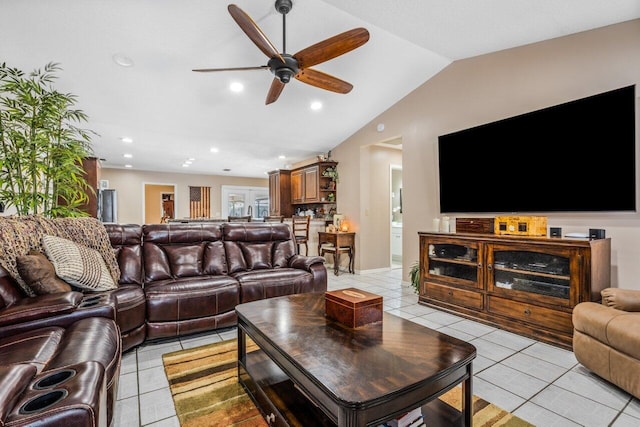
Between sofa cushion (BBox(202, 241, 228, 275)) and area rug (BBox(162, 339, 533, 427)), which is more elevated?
sofa cushion (BBox(202, 241, 228, 275))

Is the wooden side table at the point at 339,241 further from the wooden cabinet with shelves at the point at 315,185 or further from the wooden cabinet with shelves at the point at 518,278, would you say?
the wooden cabinet with shelves at the point at 518,278

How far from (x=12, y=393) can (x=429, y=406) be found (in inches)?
64.8

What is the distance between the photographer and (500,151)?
11.0 feet

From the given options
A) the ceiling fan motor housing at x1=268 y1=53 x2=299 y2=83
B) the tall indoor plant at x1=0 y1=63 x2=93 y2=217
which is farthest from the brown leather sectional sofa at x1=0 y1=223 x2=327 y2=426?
the ceiling fan motor housing at x1=268 y1=53 x2=299 y2=83

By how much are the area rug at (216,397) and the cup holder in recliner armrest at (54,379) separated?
75 centimetres

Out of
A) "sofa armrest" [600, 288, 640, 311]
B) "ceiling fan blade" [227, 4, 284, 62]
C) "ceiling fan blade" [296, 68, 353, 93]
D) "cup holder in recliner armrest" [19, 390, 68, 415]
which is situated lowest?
"sofa armrest" [600, 288, 640, 311]

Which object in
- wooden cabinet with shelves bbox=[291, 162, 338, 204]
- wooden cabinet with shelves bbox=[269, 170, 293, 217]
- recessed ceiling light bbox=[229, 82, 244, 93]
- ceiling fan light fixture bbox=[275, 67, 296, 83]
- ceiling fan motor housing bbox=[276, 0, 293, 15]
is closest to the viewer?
ceiling fan light fixture bbox=[275, 67, 296, 83]

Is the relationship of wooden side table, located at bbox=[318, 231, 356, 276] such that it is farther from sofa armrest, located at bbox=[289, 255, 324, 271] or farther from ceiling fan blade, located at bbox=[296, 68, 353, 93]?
ceiling fan blade, located at bbox=[296, 68, 353, 93]

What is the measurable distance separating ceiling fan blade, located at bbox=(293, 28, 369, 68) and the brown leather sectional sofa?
195cm

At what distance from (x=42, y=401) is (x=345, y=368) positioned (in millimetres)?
975

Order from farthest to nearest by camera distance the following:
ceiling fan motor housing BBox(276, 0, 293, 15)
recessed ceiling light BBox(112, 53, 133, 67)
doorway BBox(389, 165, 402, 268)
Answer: doorway BBox(389, 165, 402, 268) → recessed ceiling light BBox(112, 53, 133, 67) → ceiling fan motor housing BBox(276, 0, 293, 15)

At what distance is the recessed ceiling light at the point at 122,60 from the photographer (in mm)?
3314

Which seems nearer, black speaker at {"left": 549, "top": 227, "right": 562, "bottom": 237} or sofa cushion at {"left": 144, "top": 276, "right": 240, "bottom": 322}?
sofa cushion at {"left": 144, "top": 276, "right": 240, "bottom": 322}

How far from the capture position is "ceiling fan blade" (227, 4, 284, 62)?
2.15 meters
